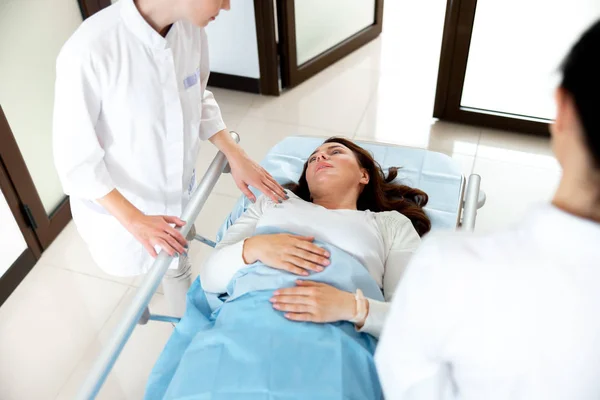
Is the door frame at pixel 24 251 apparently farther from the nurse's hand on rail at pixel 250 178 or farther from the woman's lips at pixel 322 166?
the woman's lips at pixel 322 166

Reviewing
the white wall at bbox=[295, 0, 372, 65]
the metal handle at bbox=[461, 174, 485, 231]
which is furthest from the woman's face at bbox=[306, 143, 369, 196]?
the white wall at bbox=[295, 0, 372, 65]

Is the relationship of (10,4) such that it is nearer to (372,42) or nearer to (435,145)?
(435,145)

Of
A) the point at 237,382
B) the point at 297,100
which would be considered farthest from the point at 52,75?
the point at 237,382

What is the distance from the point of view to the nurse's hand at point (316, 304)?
1.36m

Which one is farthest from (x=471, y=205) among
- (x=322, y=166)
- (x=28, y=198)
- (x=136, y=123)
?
(x=28, y=198)

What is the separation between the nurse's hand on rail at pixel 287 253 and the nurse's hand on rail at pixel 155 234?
0.71ft

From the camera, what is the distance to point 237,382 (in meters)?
1.25

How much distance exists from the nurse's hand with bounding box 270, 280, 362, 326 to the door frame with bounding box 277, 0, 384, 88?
235 cm

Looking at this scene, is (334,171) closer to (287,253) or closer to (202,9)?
(287,253)

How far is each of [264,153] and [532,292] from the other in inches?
100

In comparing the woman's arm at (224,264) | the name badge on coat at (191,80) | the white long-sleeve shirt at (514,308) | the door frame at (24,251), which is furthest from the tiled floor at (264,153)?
the name badge on coat at (191,80)

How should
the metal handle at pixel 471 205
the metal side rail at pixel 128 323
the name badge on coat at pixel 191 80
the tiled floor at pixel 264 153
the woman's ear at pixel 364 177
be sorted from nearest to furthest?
the metal side rail at pixel 128 323
the metal handle at pixel 471 205
the name badge on coat at pixel 191 80
the woman's ear at pixel 364 177
the tiled floor at pixel 264 153

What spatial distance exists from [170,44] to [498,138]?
229 centimetres

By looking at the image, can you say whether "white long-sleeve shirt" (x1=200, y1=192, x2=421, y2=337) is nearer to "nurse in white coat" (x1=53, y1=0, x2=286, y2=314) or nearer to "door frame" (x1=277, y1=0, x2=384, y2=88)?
"nurse in white coat" (x1=53, y1=0, x2=286, y2=314)
